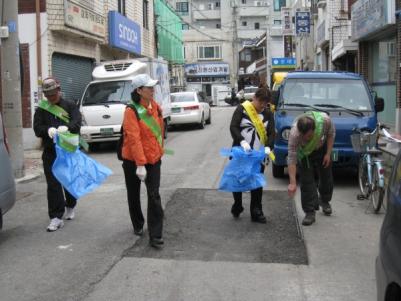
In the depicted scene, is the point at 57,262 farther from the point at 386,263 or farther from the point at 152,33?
the point at 152,33

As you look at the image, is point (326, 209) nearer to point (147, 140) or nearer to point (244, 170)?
point (244, 170)

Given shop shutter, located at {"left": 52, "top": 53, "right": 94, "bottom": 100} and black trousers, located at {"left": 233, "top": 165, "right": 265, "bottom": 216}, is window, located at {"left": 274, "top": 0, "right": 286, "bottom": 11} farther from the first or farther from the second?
black trousers, located at {"left": 233, "top": 165, "right": 265, "bottom": 216}

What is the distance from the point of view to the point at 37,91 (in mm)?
16406

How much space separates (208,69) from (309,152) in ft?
202

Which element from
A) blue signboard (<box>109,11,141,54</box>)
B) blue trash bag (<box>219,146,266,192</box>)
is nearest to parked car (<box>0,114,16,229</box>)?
blue trash bag (<box>219,146,266,192</box>)

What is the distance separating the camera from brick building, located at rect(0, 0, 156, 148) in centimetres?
1650

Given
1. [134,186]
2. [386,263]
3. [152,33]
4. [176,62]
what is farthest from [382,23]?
[176,62]

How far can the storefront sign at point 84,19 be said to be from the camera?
17.0 metres

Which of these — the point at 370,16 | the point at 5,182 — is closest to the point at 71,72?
the point at 370,16

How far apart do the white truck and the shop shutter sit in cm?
156

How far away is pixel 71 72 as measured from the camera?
62.9 ft

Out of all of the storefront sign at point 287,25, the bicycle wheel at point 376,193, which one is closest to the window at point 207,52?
the storefront sign at point 287,25

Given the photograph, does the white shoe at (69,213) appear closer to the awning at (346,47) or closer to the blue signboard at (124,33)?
the blue signboard at (124,33)

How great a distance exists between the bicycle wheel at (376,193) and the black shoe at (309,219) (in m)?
1.06
